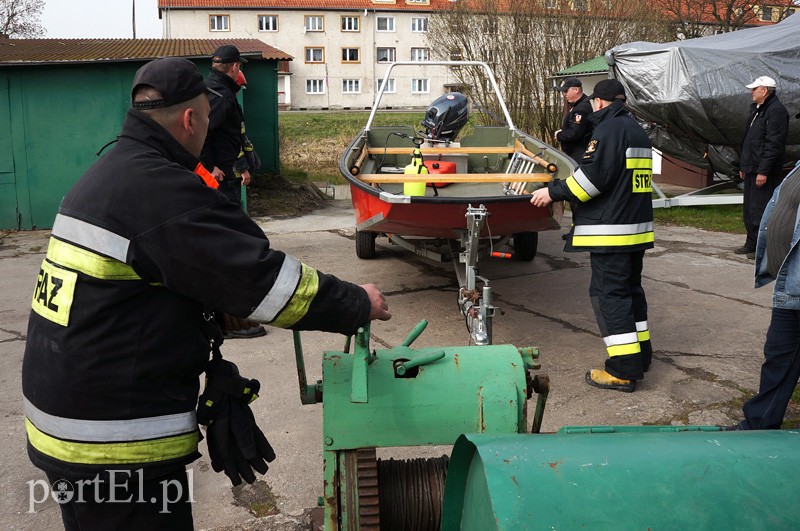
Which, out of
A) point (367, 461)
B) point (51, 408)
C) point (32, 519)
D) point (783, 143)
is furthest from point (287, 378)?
point (783, 143)

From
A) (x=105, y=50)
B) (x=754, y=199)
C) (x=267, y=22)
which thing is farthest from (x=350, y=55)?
(x=754, y=199)

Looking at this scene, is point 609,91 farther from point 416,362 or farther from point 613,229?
point 416,362

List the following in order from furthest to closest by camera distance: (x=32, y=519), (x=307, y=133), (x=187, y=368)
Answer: (x=307, y=133)
(x=32, y=519)
(x=187, y=368)

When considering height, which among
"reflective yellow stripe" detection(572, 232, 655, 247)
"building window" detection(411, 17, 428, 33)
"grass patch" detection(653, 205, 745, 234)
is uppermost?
"building window" detection(411, 17, 428, 33)

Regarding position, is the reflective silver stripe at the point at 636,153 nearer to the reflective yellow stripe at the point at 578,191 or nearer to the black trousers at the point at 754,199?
the reflective yellow stripe at the point at 578,191

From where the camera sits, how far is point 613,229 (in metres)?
4.54

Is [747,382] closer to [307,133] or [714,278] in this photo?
[714,278]

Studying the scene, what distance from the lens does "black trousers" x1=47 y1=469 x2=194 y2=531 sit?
196cm

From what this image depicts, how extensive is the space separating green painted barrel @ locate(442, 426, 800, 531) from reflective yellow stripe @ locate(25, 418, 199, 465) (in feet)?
2.77

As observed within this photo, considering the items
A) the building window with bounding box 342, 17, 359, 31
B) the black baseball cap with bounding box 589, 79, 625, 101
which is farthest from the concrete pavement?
the building window with bounding box 342, 17, 359, 31

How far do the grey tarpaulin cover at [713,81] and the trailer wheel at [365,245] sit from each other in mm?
5252

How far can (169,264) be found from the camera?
1854 mm

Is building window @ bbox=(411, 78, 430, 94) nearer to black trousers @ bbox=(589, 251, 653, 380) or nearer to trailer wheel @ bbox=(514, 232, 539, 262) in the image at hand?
trailer wheel @ bbox=(514, 232, 539, 262)

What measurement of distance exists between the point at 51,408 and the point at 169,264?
499mm
